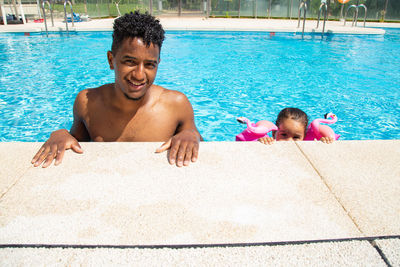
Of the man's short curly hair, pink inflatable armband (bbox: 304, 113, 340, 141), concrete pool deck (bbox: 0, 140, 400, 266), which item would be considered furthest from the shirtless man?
pink inflatable armband (bbox: 304, 113, 340, 141)

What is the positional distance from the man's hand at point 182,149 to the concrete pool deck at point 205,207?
2.4 inches

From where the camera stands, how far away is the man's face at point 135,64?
2.33 metres

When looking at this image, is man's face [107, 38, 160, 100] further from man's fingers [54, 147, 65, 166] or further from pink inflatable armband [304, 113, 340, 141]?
pink inflatable armband [304, 113, 340, 141]

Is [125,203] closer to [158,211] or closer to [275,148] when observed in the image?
[158,211]

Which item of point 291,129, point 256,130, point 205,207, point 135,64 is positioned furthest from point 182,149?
point 291,129

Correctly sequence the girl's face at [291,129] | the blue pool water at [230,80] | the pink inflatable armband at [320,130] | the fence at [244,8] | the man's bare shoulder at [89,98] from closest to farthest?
the man's bare shoulder at [89,98] → the pink inflatable armband at [320,130] → the girl's face at [291,129] → the blue pool water at [230,80] → the fence at [244,8]

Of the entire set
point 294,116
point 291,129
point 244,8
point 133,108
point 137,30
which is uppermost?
point 244,8

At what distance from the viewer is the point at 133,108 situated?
2713 millimetres

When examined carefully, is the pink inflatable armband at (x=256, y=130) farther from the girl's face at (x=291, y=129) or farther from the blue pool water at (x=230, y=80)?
the blue pool water at (x=230, y=80)

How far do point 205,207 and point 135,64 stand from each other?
1.29 m

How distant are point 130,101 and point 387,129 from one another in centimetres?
501

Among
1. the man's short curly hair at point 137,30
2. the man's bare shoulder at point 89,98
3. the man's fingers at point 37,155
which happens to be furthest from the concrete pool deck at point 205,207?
the man's short curly hair at point 137,30

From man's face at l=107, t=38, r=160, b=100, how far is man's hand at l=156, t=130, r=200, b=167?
1.74 ft

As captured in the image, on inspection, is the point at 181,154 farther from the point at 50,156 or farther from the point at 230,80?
the point at 230,80
